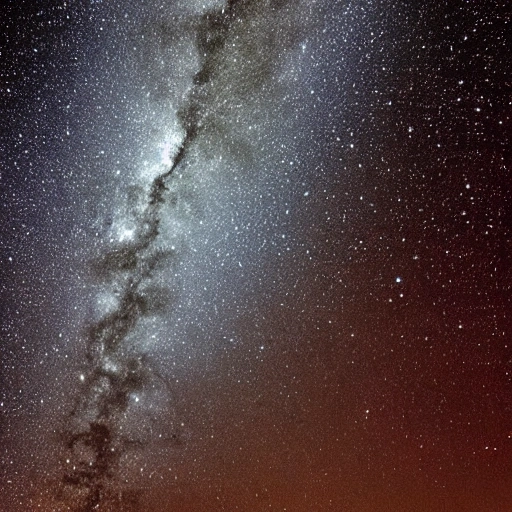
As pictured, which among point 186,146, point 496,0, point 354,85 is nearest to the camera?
point 496,0

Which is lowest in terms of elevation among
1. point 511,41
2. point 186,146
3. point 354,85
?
point 511,41

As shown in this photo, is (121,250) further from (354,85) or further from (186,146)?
(354,85)

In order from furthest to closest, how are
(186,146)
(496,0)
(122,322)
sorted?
(122,322) < (186,146) < (496,0)

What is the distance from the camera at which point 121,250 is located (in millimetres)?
2850

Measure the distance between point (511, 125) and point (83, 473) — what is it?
292cm

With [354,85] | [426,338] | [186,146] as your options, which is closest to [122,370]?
[186,146]

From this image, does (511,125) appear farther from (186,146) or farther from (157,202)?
(157,202)

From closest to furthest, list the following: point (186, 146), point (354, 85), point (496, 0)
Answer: point (496, 0), point (354, 85), point (186, 146)

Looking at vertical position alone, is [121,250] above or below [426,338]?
above

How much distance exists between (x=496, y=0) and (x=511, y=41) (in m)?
0.19

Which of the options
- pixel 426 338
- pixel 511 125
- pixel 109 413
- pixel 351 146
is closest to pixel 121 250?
pixel 109 413

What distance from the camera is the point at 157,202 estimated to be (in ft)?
9.12

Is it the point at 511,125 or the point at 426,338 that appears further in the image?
the point at 426,338

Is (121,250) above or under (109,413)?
above
